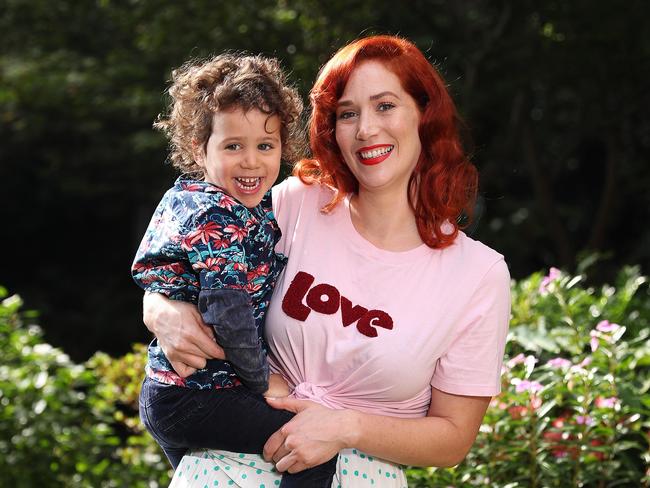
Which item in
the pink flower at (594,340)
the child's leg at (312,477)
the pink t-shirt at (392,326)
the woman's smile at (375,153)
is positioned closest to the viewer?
the child's leg at (312,477)

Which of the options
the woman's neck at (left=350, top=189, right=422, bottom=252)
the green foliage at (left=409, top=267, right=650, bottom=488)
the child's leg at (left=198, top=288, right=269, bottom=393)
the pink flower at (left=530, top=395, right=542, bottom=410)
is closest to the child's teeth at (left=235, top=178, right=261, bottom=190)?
the child's leg at (left=198, top=288, right=269, bottom=393)

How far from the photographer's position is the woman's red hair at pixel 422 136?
7.57 ft

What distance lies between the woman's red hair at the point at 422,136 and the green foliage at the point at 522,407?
68 centimetres

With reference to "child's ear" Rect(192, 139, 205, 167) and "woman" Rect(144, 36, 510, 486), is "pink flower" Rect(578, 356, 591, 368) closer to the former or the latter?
"woman" Rect(144, 36, 510, 486)

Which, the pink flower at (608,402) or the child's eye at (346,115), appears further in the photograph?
the pink flower at (608,402)

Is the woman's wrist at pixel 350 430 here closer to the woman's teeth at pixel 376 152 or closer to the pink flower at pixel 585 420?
the woman's teeth at pixel 376 152

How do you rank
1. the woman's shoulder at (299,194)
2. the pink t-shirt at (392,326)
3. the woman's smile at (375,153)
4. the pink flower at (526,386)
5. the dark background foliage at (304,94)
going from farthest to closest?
the dark background foliage at (304,94)
the pink flower at (526,386)
the woman's shoulder at (299,194)
the woman's smile at (375,153)
the pink t-shirt at (392,326)

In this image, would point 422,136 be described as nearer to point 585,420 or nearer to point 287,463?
point 287,463

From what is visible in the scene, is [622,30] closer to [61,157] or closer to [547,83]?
[547,83]

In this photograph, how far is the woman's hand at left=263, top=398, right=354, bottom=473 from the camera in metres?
2.03

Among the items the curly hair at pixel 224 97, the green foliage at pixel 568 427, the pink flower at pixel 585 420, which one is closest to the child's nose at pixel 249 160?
the curly hair at pixel 224 97

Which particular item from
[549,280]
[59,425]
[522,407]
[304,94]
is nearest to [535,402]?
[522,407]

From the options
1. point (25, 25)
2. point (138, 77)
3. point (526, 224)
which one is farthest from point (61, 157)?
point (526, 224)

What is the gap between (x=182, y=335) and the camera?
2.00 meters
